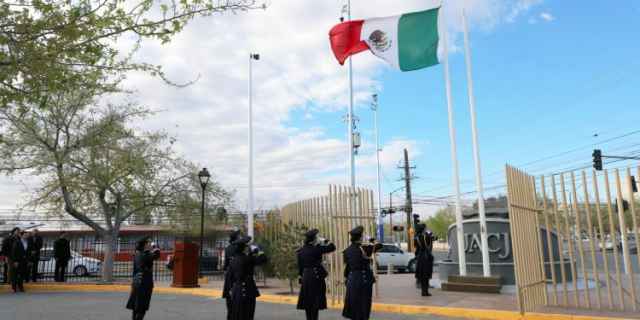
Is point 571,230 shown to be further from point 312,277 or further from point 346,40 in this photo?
point 346,40

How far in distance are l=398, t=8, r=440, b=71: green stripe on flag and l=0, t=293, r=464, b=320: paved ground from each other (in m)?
7.11

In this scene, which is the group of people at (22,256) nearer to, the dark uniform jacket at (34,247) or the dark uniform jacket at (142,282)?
the dark uniform jacket at (34,247)

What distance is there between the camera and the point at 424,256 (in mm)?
12602

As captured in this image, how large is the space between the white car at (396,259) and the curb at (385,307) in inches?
507

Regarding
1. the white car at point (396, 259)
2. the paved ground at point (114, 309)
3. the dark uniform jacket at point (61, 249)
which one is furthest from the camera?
the white car at point (396, 259)

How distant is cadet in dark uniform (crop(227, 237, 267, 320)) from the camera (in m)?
7.55

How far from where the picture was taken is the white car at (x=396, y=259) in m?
26.0

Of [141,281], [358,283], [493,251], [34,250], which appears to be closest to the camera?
[358,283]

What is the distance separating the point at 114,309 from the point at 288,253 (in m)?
4.39

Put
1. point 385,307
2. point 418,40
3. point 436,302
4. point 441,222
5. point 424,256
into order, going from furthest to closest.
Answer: point 441,222 → point 418,40 → point 424,256 → point 436,302 → point 385,307

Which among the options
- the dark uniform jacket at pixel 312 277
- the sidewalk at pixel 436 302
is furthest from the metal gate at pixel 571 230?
the dark uniform jacket at pixel 312 277

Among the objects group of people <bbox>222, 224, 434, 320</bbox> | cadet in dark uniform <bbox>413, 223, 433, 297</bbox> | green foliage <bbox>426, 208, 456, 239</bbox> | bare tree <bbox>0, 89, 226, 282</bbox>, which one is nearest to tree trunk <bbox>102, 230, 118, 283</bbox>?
bare tree <bbox>0, 89, 226, 282</bbox>

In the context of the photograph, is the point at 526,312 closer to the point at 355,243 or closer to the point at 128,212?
the point at 355,243

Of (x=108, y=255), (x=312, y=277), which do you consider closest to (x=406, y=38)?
(x=312, y=277)
